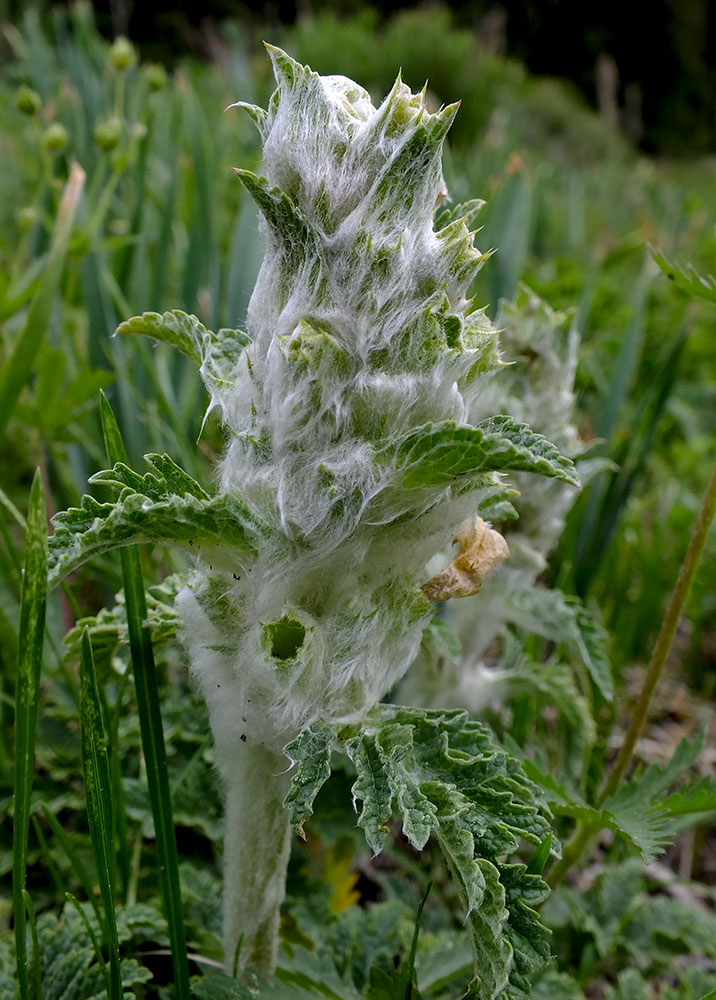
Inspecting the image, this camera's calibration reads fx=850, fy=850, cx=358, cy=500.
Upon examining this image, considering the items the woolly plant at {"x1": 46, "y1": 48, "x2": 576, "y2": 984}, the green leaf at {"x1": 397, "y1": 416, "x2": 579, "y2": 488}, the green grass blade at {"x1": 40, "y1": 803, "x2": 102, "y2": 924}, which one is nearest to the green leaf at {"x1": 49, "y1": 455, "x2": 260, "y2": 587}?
the woolly plant at {"x1": 46, "y1": 48, "x2": 576, "y2": 984}

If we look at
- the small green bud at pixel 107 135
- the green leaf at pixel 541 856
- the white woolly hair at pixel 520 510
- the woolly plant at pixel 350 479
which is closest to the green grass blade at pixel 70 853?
the woolly plant at pixel 350 479

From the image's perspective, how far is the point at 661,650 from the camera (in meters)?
0.69

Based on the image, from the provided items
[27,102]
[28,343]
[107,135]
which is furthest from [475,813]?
[27,102]

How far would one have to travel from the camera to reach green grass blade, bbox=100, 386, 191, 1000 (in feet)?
1.86

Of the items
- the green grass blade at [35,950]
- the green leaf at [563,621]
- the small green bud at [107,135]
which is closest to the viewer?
the green grass blade at [35,950]

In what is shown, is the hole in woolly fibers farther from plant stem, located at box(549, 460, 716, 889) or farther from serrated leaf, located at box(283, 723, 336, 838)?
plant stem, located at box(549, 460, 716, 889)

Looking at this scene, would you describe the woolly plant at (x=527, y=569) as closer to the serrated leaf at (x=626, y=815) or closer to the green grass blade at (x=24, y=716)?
the serrated leaf at (x=626, y=815)

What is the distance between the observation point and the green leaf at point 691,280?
2.02 ft

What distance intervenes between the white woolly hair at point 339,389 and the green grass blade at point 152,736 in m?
0.06

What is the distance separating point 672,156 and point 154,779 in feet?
44.5

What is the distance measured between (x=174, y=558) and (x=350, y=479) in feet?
2.26

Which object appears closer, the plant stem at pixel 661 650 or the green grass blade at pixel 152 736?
the green grass blade at pixel 152 736

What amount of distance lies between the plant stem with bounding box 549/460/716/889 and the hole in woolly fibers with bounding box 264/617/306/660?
1.06ft

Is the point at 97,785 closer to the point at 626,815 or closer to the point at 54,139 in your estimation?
the point at 626,815
